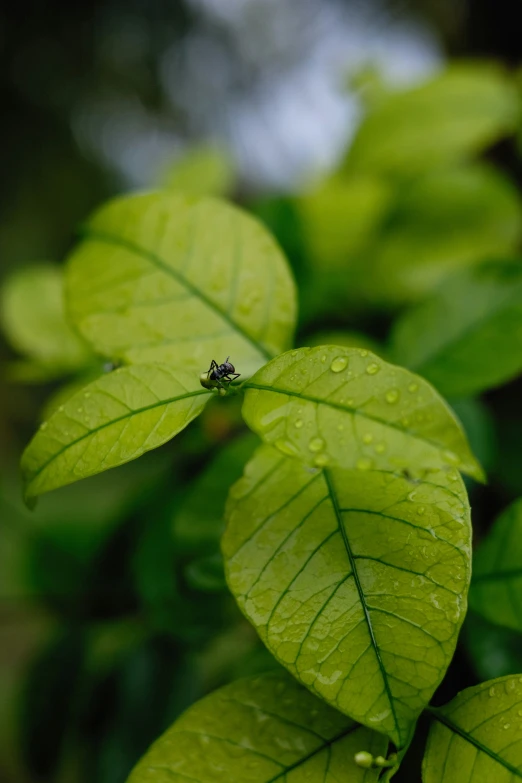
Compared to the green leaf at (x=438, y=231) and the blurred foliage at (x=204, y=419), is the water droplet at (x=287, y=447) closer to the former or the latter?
the blurred foliage at (x=204, y=419)

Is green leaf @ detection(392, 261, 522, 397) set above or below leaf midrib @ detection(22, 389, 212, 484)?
below

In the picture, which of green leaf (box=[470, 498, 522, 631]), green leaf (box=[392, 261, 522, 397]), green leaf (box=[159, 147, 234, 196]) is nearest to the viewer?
green leaf (box=[470, 498, 522, 631])

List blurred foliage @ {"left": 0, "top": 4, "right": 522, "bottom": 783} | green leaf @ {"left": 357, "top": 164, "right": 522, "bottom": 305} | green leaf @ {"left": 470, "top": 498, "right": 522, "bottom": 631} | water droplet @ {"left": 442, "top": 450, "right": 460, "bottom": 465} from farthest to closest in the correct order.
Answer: green leaf @ {"left": 357, "top": 164, "right": 522, "bottom": 305} < blurred foliage @ {"left": 0, "top": 4, "right": 522, "bottom": 783} < green leaf @ {"left": 470, "top": 498, "right": 522, "bottom": 631} < water droplet @ {"left": 442, "top": 450, "right": 460, "bottom": 465}

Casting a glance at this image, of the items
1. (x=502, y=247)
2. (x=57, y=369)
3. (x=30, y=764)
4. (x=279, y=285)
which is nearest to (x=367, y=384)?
(x=279, y=285)

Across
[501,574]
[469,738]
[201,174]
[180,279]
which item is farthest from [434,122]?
[469,738]

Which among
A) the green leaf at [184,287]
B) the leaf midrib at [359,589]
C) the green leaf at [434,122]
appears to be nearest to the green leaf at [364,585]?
the leaf midrib at [359,589]

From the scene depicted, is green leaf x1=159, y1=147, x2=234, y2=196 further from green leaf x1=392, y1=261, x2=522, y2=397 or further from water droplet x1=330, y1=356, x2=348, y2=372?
water droplet x1=330, y1=356, x2=348, y2=372

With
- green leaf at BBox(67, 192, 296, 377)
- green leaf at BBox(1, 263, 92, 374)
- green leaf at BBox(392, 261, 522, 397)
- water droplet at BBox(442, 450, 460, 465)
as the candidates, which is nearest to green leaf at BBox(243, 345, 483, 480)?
water droplet at BBox(442, 450, 460, 465)
